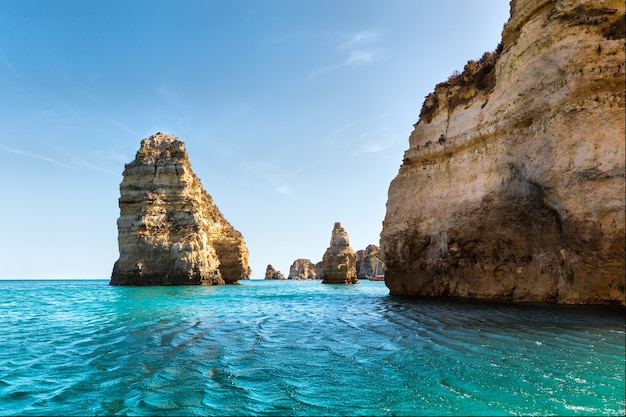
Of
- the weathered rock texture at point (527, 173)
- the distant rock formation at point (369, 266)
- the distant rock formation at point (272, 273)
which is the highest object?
the weathered rock texture at point (527, 173)

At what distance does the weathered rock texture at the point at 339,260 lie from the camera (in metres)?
63.5

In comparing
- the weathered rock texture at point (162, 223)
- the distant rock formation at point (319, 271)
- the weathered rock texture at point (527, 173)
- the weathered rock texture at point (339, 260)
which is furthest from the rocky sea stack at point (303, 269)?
the weathered rock texture at point (527, 173)

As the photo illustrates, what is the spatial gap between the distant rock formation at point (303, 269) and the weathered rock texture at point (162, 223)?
10761 centimetres

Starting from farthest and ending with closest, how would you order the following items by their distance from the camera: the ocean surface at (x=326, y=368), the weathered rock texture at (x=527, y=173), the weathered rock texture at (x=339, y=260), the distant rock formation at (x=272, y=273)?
the distant rock formation at (x=272, y=273)
the weathered rock texture at (x=339, y=260)
the weathered rock texture at (x=527, y=173)
the ocean surface at (x=326, y=368)

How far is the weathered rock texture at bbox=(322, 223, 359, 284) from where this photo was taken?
63.5 metres

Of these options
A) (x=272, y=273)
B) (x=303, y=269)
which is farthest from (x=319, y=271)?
(x=272, y=273)

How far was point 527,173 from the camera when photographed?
1551 cm

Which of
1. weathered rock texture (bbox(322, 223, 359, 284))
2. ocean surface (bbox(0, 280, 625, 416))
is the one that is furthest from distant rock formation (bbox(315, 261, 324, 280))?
ocean surface (bbox(0, 280, 625, 416))

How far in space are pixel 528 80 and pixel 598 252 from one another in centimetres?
775

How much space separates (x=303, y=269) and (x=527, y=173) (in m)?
149

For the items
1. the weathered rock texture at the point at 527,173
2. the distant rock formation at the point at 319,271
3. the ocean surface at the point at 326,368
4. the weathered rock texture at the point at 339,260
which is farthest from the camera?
the distant rock formation at the point at 319,271

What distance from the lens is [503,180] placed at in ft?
57.1

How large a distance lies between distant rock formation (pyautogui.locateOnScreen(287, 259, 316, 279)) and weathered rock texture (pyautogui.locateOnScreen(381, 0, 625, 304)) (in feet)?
454

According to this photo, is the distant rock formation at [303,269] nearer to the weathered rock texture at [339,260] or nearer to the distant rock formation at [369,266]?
the distant rock formation at [369,266]
